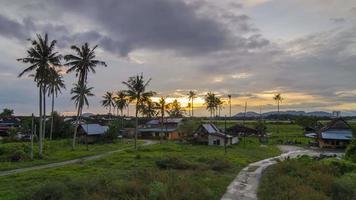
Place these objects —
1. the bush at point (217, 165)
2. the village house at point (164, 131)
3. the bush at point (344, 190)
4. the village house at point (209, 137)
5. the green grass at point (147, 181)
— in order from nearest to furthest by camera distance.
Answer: the green grass at point (147, 181)
the bush at point (344, 190)
the bush at point (217, 165)
the village house at point (209, 137)
the village house at point (164, 131)

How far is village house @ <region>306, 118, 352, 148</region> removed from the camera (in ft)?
257

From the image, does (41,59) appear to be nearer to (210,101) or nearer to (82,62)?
(82,62)

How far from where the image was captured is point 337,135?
7919 centimetres

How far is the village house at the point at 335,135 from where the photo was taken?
78.4m

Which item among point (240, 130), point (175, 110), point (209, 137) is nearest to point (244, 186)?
point (209, 137)

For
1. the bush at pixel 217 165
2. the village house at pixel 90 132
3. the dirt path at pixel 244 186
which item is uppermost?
the village house at pixel 90 132

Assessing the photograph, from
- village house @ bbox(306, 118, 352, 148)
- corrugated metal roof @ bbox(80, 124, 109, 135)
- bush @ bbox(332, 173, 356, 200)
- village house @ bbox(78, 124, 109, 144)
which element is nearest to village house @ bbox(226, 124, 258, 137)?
village house @ bbox(306, 118, 352, 148)

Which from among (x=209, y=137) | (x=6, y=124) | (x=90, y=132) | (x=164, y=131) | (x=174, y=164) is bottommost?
(x=174, y=164)

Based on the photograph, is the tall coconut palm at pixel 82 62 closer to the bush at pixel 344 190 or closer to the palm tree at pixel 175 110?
the bush at pixel 344 190

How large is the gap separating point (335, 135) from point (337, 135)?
42 centimetres

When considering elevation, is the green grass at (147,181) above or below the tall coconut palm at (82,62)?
below

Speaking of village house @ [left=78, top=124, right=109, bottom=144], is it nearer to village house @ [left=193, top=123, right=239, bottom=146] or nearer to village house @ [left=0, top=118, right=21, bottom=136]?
village house @ [left=0, top=118, right=21, bottom=136]

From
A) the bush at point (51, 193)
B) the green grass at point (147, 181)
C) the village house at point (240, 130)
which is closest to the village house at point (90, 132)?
the village house at point (240, 130)

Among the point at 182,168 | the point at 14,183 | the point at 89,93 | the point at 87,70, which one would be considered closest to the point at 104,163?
the point at 182,168
